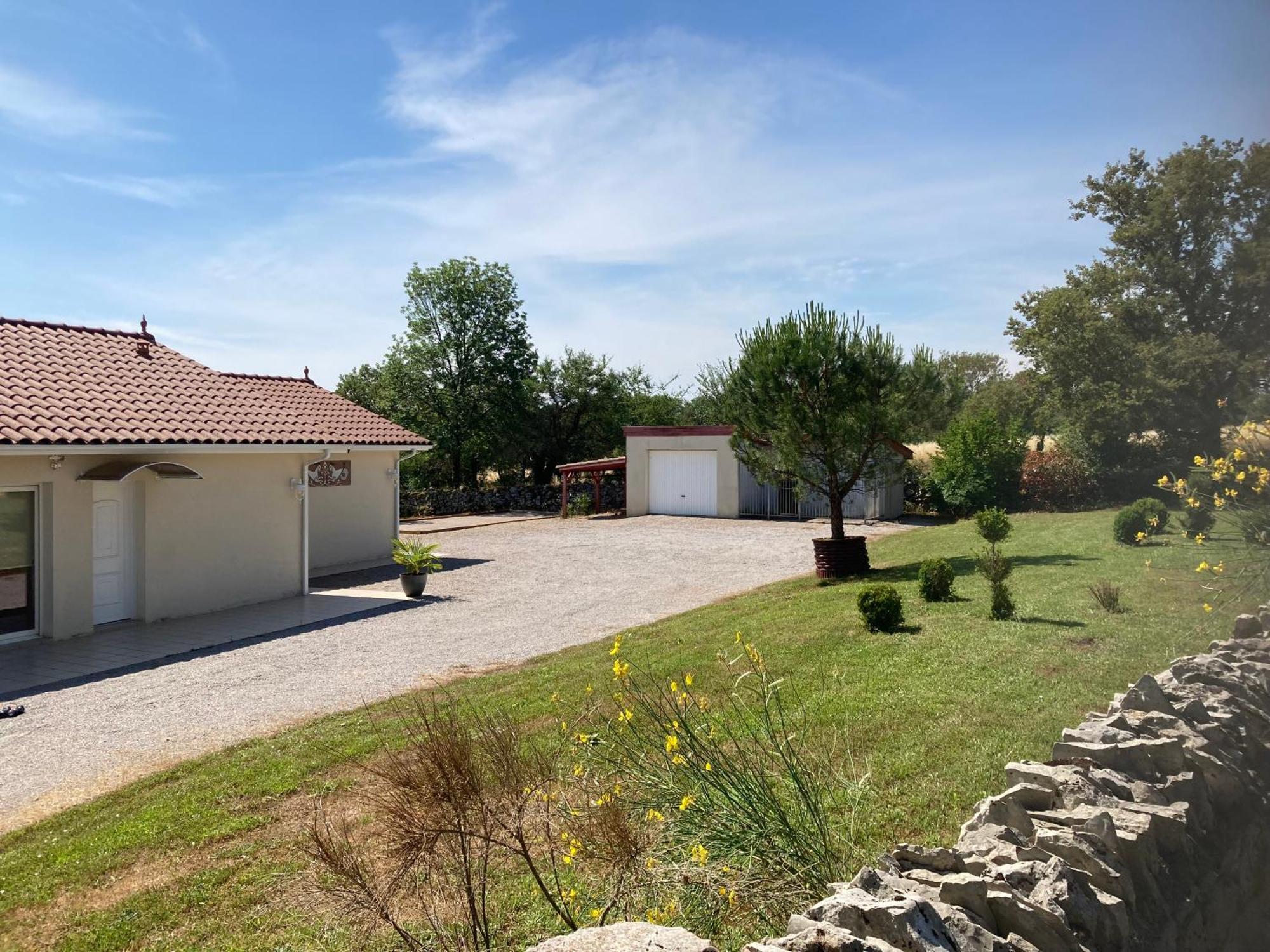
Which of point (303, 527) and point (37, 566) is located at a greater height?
point (303, 527)

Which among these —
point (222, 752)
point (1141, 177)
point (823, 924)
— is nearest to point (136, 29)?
point (222, 752)

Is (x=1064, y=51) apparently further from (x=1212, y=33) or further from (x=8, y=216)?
(x=8, y=216)

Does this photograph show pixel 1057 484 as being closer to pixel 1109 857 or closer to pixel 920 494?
pixel 920 494

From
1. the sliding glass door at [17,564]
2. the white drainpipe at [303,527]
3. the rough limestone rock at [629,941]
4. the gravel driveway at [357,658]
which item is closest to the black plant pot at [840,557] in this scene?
the gravel driveway at [357,658]

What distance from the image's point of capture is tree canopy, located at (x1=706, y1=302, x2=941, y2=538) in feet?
53.5

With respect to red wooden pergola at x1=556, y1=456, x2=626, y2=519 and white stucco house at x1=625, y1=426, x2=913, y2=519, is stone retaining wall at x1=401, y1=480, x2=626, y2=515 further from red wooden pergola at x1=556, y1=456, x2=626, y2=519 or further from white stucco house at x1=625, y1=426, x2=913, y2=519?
white stucco house at x1=625, y1=426, x2=913, y2=519

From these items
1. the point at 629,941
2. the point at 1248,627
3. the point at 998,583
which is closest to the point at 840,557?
the point at 998,583

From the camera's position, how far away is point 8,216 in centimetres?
1120

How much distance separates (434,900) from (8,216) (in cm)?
1187

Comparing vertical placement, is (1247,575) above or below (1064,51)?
below

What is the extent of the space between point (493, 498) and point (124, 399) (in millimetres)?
23880

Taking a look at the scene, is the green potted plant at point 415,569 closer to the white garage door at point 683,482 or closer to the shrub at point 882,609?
the shrub at point 882,609

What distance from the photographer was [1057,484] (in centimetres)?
2889

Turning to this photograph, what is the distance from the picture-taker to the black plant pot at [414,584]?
50.3 feet
